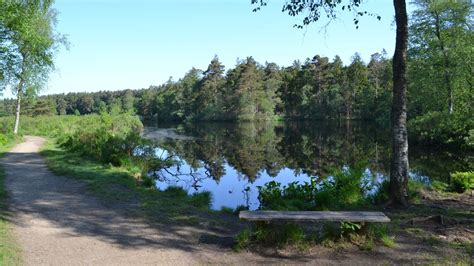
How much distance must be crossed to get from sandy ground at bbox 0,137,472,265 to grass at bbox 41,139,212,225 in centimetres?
50

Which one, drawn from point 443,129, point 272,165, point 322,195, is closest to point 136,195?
point 322,195

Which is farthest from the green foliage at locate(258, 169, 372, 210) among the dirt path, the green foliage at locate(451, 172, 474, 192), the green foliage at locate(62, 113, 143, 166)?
the green foliage at locate(62, 113, 143, 166)

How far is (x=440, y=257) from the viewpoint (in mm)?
6199

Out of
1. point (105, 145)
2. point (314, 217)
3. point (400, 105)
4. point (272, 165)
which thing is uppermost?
point (400, 105)

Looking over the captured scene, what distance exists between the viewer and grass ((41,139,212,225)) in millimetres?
9384

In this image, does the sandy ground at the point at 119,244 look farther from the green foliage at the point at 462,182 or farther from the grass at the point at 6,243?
the green foliage at the point at 462,182

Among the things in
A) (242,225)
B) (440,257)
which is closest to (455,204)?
(440,257)

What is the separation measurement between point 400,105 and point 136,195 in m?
7.59

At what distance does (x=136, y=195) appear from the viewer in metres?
11.5

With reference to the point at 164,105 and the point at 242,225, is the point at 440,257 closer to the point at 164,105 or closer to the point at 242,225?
the point at 242,225

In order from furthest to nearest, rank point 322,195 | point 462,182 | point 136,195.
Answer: point 462,182, point 136,195, point 322,195

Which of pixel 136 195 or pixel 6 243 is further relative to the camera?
pixel 136 195

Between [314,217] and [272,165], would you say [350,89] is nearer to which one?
[272,165]

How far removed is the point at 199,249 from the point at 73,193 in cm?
620
